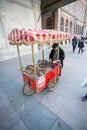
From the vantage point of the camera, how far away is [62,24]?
48.9 ft

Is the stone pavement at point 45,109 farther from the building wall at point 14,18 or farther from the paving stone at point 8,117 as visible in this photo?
the building wall at point 14,18

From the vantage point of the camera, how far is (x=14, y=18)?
6777 millimetres

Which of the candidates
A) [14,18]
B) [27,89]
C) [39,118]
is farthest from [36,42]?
[14,18]

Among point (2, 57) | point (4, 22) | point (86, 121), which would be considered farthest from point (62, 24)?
point (86, 121)

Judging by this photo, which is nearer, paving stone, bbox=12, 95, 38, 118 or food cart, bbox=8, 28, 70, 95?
food cart, bbox=8, 28, 70, 95

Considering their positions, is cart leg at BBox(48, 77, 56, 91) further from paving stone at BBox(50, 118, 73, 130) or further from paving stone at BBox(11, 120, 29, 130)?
paving stone at BBox(11, 120, 29, 130)

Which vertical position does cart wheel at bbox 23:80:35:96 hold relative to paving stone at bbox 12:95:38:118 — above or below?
above

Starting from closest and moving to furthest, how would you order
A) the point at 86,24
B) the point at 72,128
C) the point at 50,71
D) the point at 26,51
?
the point at 72,128
the point at 50,71
the point at 26,51
the point at 86,24

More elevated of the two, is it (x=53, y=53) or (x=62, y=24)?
(x=62, y=24)

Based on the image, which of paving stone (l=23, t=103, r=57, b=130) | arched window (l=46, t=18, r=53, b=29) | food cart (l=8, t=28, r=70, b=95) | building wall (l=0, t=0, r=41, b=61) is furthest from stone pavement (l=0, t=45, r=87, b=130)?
arched window (l=46, t=18, r=53, b=29)

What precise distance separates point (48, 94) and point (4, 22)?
656 cm

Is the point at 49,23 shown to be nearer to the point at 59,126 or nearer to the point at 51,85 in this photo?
the point at 51,85

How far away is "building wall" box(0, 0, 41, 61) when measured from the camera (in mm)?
6205

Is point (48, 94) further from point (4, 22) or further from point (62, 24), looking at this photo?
point (62, 24)
